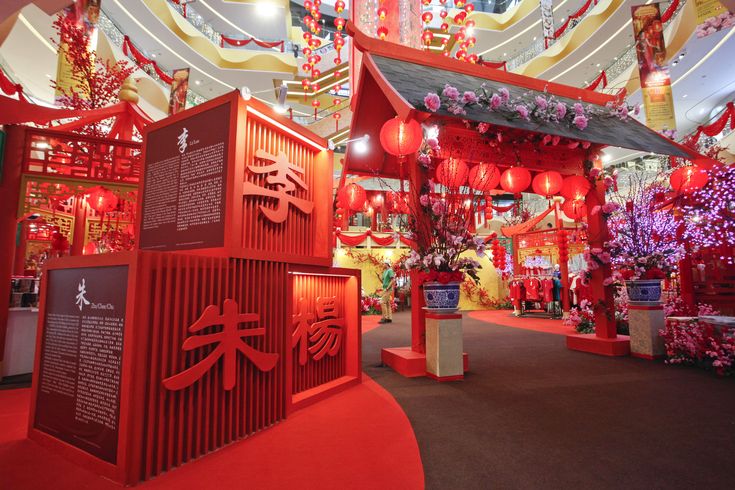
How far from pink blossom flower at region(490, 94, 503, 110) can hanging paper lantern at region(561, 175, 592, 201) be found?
5.89 feet

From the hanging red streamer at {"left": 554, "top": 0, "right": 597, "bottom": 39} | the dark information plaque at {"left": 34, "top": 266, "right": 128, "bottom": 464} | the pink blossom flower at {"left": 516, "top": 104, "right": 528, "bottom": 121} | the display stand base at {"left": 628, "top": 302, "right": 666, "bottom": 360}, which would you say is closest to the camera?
the dark information plaque at {"left": 34, "top": 266, "right": 128, "bottom": 464}

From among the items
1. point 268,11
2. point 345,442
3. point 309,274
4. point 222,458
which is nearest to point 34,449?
point 222,458

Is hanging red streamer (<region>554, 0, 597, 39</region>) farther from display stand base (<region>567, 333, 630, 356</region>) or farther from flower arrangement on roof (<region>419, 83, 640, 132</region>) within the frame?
display stand base (<region>567, 333, 630, 356</region>)

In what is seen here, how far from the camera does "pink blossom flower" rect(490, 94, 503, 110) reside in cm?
357

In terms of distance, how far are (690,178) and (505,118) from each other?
8.19ft

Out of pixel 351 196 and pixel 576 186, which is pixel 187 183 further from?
pixel 576 186

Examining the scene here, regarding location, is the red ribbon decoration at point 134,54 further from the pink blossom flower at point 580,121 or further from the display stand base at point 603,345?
the display stand base at point 603,345

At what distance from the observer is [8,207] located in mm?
3695

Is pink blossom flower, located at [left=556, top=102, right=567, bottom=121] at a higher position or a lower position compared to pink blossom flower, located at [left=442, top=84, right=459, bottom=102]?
higher

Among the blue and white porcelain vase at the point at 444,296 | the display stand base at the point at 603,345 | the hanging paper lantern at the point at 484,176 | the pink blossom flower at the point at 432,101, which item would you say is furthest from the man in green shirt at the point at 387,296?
the pink blossom flower at the point at 432,101

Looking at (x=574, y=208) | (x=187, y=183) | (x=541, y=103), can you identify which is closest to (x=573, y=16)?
(x=574, y=208)

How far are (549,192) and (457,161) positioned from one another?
1517 millimetres

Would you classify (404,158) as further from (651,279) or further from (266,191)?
(651,279)

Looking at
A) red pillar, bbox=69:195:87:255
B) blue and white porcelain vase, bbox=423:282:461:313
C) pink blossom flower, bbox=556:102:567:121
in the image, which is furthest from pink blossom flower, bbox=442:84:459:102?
red pillar, bbox=69:195:87:255
